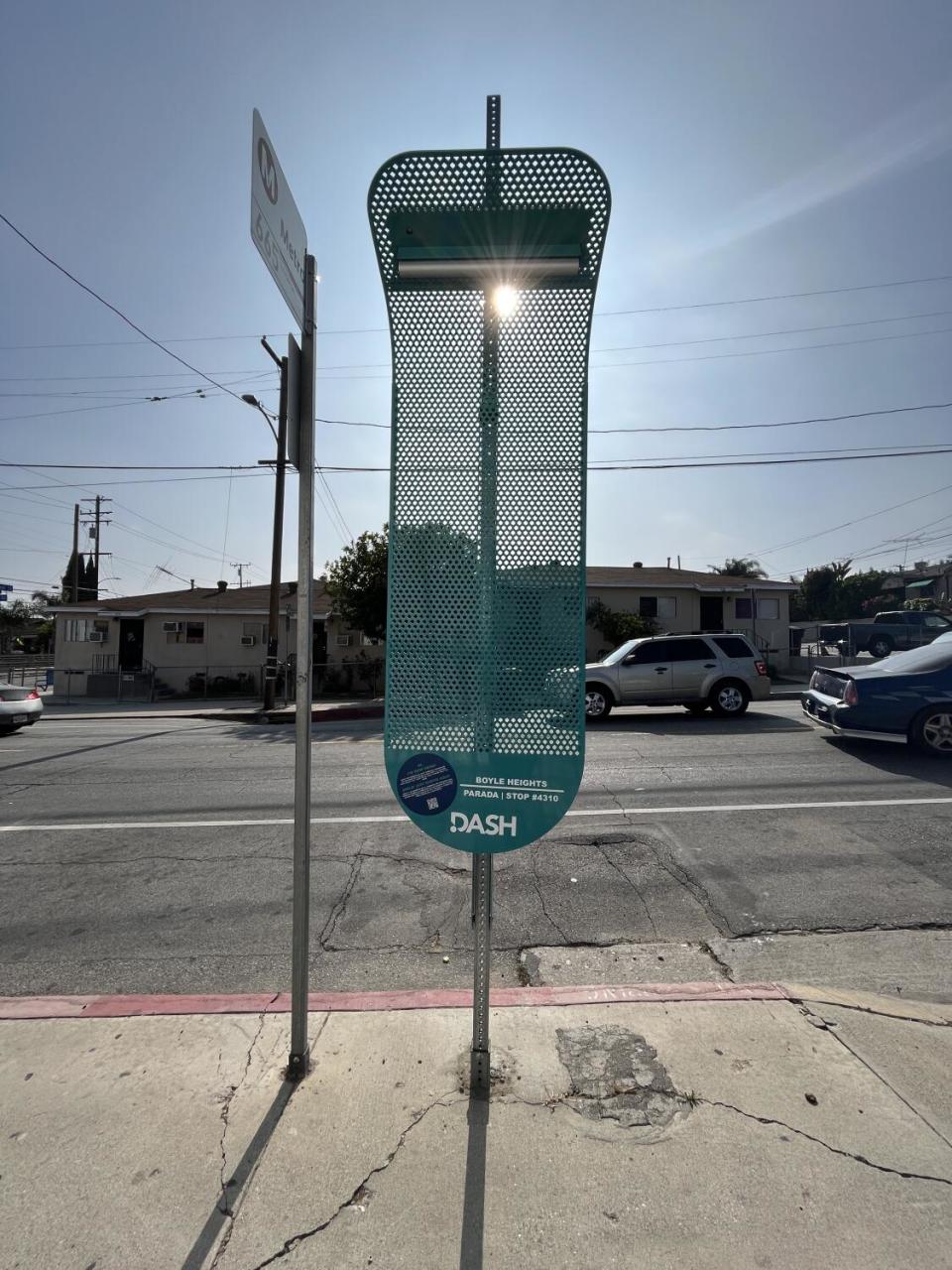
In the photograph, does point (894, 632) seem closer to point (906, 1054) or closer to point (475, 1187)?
point (906, 1054)

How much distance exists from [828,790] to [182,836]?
21.4 ft

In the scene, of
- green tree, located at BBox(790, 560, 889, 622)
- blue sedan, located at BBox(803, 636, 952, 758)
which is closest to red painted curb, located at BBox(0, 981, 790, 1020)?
blue sedan, located at BBox(803, 636, 952, 758)

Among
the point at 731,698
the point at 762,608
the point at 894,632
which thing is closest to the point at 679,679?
the point at 731,698

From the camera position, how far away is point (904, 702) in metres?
8.91

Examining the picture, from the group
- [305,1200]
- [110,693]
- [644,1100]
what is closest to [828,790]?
[644,1100]

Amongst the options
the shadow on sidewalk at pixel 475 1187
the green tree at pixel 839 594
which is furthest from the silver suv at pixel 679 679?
the green tree at pixel 839 594

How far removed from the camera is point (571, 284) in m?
2.66

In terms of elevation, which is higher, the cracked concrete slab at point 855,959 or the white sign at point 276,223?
the white sign at point 276,223

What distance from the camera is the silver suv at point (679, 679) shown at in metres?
13.8

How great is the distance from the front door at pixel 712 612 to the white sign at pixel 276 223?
29549mm

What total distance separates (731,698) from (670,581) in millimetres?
Answer: 16467

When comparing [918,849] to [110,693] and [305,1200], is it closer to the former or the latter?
[305,1200]

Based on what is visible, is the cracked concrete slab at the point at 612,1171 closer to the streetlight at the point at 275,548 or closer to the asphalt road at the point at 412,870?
the asphalt road at the point at 412,870

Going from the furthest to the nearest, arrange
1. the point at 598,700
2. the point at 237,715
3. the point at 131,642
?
the point at 131,642, the point at 237,715, the point at 598,700
